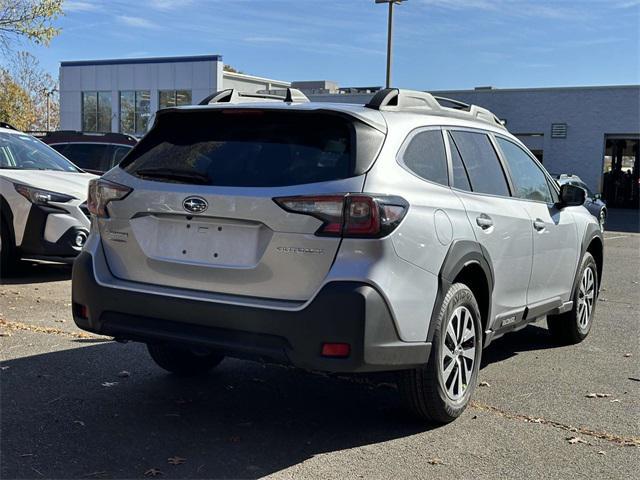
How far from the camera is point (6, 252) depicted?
27.7ft

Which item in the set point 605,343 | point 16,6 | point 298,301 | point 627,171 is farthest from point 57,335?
Answer: point 627,171

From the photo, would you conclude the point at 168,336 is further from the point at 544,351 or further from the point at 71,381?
the point at 544,351

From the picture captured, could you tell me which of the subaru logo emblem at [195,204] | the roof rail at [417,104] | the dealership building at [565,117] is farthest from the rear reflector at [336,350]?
the dealership building at [565,117]

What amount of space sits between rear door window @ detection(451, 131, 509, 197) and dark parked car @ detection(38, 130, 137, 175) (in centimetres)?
835

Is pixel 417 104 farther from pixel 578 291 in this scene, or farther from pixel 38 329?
pixel 38 329

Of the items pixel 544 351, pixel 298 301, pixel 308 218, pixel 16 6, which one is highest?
pixel 16 6

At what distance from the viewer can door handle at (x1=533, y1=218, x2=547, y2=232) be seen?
219 inches

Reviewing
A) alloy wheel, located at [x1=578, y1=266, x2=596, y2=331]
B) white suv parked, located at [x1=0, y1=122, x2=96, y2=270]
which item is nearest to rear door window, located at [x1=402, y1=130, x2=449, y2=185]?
alloy wheel, located at [x1=578, y1=266, x2=596, y2=331]

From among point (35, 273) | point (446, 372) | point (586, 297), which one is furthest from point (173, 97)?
point (446, 372)

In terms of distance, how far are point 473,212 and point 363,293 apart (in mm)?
1358

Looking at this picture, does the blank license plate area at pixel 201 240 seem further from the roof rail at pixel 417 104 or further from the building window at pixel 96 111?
the building window at pixel 96 111

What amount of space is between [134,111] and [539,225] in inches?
1643

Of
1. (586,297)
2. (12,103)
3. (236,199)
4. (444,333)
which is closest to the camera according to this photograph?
(236,199)

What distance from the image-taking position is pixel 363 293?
361 centimetres
